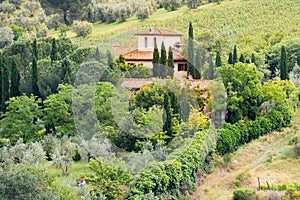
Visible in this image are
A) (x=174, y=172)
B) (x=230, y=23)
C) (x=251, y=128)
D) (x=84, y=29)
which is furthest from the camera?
(x=84, y=29)

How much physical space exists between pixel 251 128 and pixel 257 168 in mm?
4771

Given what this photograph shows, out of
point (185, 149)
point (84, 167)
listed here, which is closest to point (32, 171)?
point (84, 167)

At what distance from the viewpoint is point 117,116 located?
32656 mm

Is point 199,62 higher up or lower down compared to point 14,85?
higher up

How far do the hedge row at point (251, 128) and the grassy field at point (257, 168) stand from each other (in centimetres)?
40

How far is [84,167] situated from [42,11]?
5279 cm

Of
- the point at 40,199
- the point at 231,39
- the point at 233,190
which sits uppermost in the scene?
the point at 231,39

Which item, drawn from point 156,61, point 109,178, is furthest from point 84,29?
point 109,178

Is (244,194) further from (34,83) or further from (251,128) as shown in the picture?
(34,83)

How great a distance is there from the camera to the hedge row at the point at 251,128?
34219mm

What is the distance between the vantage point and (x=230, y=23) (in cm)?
6481

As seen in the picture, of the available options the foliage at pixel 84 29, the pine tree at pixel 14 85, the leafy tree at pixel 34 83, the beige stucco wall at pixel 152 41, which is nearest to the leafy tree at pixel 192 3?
the foliage at pixel 84 29

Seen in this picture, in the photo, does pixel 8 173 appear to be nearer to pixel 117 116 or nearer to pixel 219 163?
pixel 117 116

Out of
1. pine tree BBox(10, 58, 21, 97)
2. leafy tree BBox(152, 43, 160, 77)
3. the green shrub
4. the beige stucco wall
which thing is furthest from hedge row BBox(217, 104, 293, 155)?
pine tree BBox(10, 58, 21, 97)
